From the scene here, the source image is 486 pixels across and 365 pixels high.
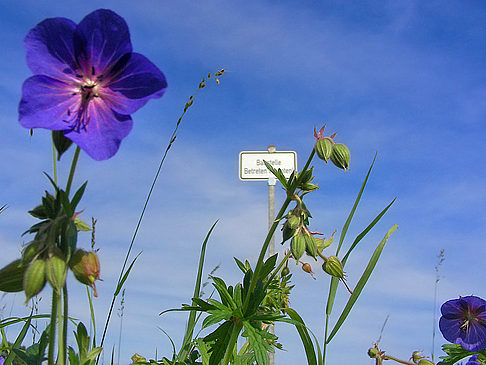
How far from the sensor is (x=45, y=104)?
3.42ft

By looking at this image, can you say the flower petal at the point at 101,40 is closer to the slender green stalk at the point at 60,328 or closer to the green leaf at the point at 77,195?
the green leaf at the point at 77,195

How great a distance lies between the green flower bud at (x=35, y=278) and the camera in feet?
3.10

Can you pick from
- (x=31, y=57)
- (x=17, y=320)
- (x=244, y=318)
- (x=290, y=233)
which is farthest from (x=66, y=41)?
(x=17, y=320)

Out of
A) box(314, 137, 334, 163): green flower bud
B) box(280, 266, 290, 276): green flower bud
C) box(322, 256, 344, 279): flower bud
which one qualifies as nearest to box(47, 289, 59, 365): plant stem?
box(314, 137, 334, 163): green flower bud

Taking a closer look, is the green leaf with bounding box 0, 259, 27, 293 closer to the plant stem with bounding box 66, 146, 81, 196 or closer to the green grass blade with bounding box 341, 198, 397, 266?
the plant stem with bounding box 66, 146, 81, 196

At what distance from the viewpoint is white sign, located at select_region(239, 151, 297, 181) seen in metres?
6.07

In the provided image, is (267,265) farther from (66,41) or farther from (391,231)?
(66,41)

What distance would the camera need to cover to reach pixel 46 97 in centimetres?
105

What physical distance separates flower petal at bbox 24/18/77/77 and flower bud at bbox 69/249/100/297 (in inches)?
15.1

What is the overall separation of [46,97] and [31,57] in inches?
3.4

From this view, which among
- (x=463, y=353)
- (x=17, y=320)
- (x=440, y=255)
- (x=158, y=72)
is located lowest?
(x=17, y=320)

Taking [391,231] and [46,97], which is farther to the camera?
[391,231]

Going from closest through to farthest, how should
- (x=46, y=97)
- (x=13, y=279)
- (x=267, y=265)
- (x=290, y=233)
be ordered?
(x=46, y=97), (x=13, y=279), (x=290, y=233), (x=267, y=265)

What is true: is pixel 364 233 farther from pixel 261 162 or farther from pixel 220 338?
pixel 261 162
